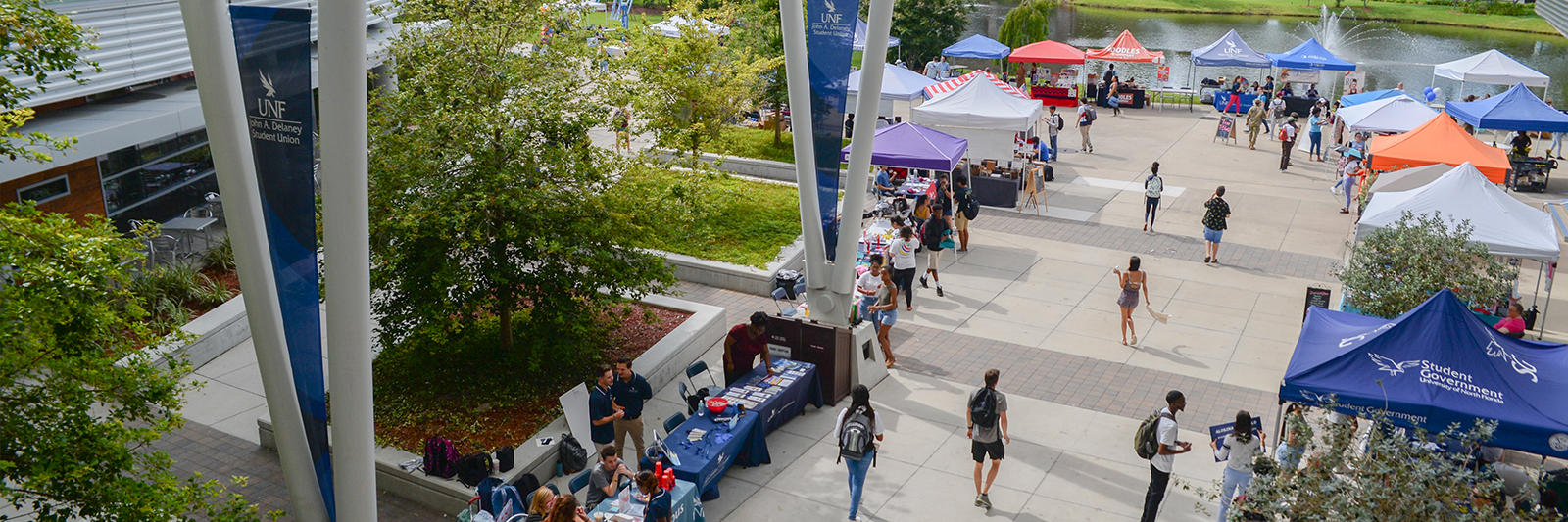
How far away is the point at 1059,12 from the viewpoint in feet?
228

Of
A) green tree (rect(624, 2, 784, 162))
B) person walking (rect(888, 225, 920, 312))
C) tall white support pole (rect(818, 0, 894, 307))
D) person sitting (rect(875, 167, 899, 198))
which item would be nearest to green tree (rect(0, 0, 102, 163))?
tall white support pole (rect(818, 0, 894, 307))

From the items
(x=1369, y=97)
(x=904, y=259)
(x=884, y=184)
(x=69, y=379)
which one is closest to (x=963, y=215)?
(x=884, y=184)

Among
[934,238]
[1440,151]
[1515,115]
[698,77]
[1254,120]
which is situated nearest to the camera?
[934,238]

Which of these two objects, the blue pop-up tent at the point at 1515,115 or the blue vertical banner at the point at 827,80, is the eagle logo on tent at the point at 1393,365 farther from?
the blue pop-up tent at the point at 1515,115

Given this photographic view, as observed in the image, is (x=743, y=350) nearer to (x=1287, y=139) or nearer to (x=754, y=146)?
(x=754, y=146)

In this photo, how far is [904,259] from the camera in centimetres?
1532

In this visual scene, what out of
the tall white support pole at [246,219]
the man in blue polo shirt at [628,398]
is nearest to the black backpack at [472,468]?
the man in blue polo shirt at [628,398]

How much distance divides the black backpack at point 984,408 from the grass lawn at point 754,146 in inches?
532

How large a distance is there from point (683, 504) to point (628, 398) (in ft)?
5.37

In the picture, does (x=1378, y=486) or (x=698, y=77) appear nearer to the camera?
(x=1378, y=486)

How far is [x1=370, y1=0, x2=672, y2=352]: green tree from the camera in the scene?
11031 millimetres

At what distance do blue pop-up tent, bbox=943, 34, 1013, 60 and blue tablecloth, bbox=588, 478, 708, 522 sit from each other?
92.8ft

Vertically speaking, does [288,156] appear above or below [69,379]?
→ above

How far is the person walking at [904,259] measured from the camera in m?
15.2
